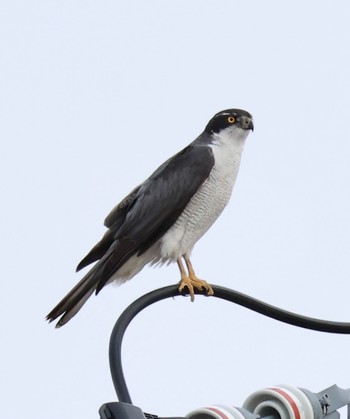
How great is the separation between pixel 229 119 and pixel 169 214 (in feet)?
3.55

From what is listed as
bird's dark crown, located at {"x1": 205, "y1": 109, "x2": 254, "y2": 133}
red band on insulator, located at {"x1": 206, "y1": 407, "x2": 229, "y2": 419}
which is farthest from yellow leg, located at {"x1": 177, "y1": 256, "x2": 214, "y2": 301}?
red band on insulator, located at {"x1": 206, "y1": 407, "x2": 229, "y2": 419}

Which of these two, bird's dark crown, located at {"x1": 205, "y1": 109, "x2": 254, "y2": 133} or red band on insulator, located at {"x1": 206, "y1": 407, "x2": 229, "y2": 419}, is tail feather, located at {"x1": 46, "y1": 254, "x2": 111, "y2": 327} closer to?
bird's dark crown, located at {"x1": 205, "y1": 109, "x2": 254, "y2": 133}

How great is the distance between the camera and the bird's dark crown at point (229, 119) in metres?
7.91

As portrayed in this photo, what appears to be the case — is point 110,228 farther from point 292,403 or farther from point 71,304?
point 292,403

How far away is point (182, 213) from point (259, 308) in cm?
235

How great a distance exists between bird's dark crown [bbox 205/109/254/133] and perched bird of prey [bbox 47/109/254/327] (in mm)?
66

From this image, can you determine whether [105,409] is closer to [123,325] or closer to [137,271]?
[123,325]

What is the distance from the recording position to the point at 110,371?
419cm

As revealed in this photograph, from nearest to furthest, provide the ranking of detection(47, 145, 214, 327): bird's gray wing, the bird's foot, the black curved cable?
the black curved cable, the bird's foot, detection(47, 145, 214, 327): bird's gray wing

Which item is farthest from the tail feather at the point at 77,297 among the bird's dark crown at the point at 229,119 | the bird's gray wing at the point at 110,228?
the bird's dark crown at the point at 229,119

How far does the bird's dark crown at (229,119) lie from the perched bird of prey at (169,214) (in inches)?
2.6

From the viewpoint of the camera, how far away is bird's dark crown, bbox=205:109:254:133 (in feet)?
26.0

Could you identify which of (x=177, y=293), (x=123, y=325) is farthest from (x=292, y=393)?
(x=177, y=293)

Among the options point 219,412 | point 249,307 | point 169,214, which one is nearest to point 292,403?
point 219,412
